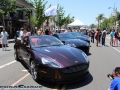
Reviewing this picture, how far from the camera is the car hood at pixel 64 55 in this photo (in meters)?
5.03

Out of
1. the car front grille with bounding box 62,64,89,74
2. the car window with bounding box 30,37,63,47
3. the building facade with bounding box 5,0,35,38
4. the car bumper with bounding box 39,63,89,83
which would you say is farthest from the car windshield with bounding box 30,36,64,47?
the building facade with bounding box 5,0,35,38

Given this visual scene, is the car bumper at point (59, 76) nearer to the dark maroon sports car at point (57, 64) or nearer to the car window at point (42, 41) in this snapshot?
the dark maroon sports car at point (57, 64)

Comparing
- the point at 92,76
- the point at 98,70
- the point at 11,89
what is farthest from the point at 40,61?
the point at 98,70

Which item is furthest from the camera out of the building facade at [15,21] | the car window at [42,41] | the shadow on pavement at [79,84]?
the building facade at [15,21]

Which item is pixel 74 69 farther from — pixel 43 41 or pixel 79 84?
pixel 43 41

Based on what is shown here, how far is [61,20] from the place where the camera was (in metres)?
56.0

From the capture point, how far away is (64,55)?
5.35 meters

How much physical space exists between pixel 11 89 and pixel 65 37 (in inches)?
316

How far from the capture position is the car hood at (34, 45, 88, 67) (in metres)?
5.03

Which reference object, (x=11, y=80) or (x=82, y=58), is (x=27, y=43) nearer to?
(x=11, y=80)

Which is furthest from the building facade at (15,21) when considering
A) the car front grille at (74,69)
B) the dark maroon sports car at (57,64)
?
the car front grille at (74,69)

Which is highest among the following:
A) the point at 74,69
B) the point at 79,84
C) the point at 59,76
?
the point at 74,69

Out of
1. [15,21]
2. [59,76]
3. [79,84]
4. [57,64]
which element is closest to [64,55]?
[57,64]

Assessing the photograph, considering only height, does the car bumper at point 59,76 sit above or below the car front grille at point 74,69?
below
